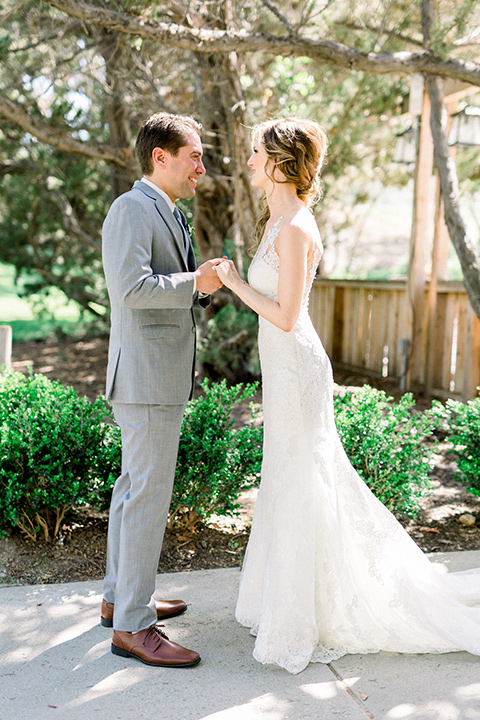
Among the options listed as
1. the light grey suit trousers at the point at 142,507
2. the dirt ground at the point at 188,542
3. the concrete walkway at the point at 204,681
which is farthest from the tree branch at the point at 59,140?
the concrete walkway at the point at 204,681

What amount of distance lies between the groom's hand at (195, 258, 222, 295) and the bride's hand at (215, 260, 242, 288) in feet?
0.09

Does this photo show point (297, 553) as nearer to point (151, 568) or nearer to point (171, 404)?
point (151, 568)

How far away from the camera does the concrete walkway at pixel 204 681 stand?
243cm

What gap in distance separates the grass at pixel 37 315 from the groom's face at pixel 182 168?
10.2m

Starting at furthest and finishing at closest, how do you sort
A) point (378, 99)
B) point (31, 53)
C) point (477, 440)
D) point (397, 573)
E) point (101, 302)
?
point (101, 302), point (378, 99), point (31, 53), point (477, 440), point (397, 573)

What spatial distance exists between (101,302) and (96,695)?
1008cm

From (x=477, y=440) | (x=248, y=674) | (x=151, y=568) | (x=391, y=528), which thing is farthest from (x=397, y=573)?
(x=477, y=440)

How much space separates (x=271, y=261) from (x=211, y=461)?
151cm

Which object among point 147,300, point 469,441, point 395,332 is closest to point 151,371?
point 147,300

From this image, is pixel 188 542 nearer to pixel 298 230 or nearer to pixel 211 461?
pixel 211 461

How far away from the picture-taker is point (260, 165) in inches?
110

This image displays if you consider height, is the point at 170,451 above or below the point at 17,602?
above

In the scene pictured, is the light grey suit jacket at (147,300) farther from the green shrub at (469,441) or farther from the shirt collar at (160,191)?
the green shrub at (469,441)

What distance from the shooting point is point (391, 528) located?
3.03m
